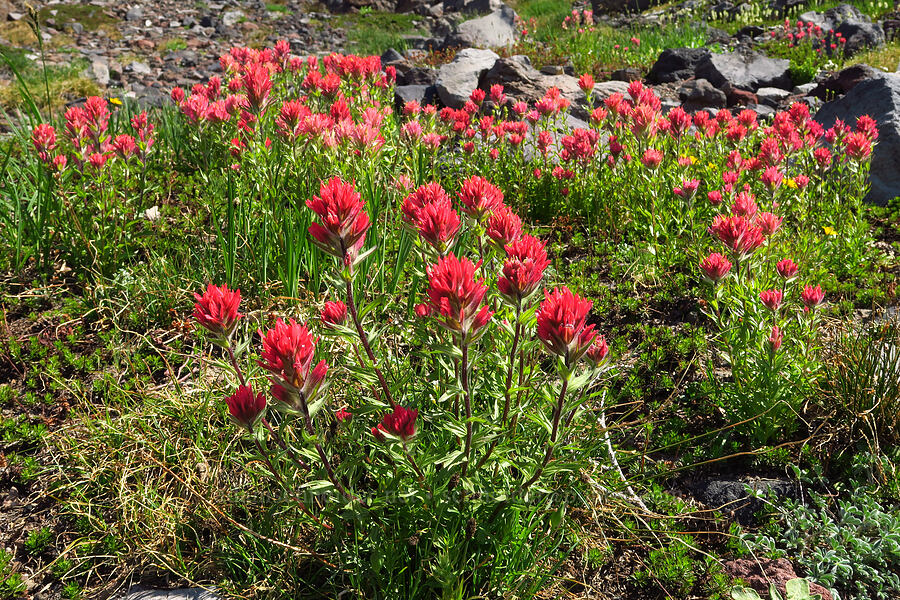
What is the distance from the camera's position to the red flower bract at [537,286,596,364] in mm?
1541

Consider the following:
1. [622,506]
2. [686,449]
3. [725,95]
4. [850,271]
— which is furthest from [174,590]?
[725,95]

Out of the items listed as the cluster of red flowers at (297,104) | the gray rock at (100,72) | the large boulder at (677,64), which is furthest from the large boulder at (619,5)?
the cluster of red flowers at (297,104)

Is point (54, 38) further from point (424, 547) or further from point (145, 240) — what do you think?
point (424, 547)

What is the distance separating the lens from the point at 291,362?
1.55 metres

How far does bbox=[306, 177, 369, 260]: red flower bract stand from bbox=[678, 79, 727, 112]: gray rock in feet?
25.3

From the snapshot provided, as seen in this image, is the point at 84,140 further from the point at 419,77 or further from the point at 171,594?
the point at 419,77

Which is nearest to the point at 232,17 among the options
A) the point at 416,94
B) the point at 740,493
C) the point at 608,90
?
the point at 416,94

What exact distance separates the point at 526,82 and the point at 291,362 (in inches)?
275

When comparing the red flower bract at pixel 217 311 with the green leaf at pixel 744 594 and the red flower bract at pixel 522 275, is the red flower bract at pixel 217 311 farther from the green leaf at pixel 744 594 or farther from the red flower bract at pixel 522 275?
the green leaf at pixel 744 594

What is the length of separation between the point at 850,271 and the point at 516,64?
5.32 metres

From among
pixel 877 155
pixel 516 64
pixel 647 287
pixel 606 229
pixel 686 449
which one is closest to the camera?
pixel 686 449

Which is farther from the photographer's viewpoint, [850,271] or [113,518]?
[850,271]

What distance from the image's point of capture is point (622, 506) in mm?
2320

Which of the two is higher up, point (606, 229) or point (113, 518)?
point (606, 229)
